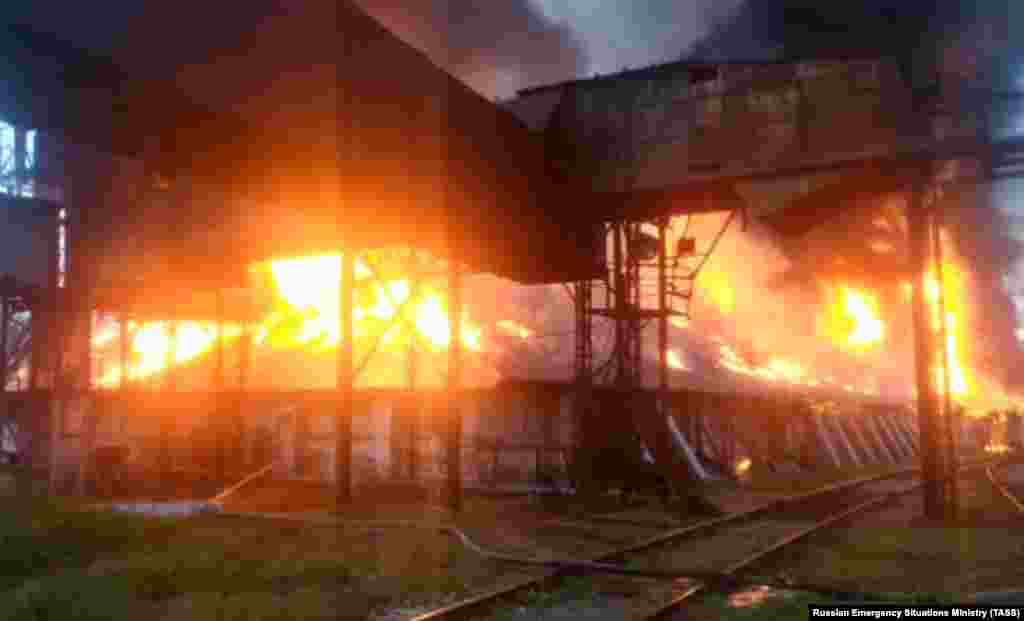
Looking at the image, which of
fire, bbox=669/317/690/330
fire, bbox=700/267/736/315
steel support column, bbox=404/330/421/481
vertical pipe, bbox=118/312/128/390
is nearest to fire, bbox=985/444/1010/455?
fire, bbox=700/267/736/315

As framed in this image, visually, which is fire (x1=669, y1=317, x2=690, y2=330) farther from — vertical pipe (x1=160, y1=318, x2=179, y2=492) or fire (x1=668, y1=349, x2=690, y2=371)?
vertical pipe (x1=160, y1=318, x2=179, y2=492)

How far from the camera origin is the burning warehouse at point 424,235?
33.9 feet

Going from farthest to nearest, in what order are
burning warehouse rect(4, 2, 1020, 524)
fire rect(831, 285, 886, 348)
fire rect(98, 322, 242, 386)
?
fire rect(831, 285, 886, 348) < fire rect(98, 322, 242, 386) < burning warehouse rect(4, 2, 1020, 524)

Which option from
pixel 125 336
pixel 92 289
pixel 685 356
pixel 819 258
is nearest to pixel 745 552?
pixel 92 289

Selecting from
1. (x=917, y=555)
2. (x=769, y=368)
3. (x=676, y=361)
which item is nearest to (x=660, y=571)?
(x=917, y=555)

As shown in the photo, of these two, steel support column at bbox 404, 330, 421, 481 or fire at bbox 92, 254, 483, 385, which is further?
fire at bbox 92, 254, 483, 385

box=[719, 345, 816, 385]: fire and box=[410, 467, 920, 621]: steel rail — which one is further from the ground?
box=[719, 345, 816, 385]: fire

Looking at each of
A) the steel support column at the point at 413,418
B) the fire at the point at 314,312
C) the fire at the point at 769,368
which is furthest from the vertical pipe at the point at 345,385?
the fire at the point at 769,368

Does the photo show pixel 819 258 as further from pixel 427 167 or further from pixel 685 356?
pixel 427 167

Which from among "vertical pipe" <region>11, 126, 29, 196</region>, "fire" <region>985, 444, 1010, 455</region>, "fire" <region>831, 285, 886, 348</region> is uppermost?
"vertical pipe" <region>11, 126, 29, 196</region>

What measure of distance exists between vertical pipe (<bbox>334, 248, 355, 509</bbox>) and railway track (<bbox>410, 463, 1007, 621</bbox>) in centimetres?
369

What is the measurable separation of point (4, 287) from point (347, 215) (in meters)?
12.5

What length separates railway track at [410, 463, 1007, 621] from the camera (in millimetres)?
8242

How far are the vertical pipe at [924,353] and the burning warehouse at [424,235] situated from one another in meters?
0.15
